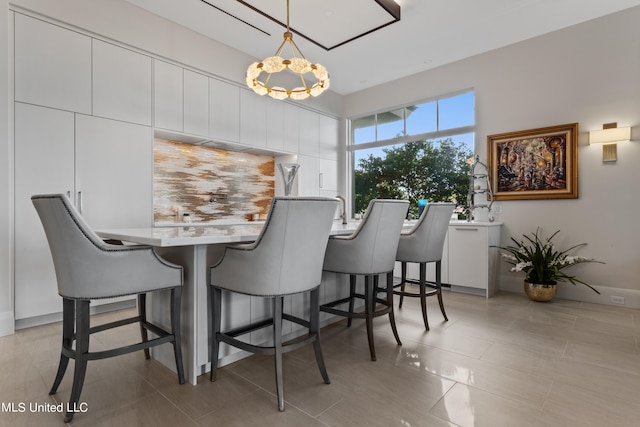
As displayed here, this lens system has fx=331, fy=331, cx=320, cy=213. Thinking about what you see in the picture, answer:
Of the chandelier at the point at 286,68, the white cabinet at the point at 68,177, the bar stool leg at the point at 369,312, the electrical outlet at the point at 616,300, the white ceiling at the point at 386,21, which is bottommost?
the electrical outlet at the point at 616,300

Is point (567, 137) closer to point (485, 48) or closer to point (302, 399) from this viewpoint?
point (485, 48)

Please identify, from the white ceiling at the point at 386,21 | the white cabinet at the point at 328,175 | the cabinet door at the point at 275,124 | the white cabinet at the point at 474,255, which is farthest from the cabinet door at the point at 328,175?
the white cabinet at the point at 474,255


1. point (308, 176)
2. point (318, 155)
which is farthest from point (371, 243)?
point (318, 155)

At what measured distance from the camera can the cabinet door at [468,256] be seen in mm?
3764

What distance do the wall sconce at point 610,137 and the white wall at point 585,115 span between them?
0.20 ft

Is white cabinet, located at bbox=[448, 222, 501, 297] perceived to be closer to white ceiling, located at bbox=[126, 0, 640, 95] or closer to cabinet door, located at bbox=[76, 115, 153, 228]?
white ceiling, located at bbox=[126, 0, 640, 95]

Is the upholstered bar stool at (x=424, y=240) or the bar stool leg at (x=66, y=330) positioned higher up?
the upholstered bar stool at (x=424, y=240)

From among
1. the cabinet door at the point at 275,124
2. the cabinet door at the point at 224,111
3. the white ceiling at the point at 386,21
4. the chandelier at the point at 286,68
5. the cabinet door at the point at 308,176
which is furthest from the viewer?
the cabinet door at the point at 308,176

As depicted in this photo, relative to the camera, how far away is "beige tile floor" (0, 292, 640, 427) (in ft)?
4.99

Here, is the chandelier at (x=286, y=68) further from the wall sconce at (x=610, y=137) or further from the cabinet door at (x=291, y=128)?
the wall sconce at (x=610, y=137)

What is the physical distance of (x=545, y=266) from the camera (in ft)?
11.7

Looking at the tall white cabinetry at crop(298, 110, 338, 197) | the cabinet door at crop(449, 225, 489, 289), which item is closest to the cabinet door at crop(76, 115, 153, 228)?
the tall white cabinetry at crop(298, 110, 338, 197)

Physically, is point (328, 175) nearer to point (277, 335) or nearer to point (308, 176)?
point (308, 176)

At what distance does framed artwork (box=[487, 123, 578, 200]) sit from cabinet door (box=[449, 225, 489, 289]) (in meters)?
0.75
